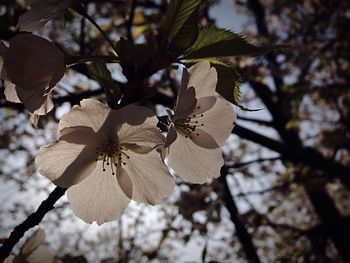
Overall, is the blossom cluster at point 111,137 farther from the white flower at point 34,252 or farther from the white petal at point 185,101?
the white flower at point 34,252

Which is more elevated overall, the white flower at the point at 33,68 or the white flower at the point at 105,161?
→ the white flower at the point at 33,68

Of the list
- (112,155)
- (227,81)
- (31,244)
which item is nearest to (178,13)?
(227,81)

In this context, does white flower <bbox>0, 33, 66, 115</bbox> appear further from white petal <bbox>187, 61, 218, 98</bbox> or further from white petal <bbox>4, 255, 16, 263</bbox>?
white petal <bbox>4, 255, 16, 263</bbox>

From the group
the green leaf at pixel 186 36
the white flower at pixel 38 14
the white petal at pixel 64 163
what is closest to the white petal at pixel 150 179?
the white petal at pixel 64 163

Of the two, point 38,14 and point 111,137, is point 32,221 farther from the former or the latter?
point 38,14

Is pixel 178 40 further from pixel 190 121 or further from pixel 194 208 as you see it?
pixel 194 208

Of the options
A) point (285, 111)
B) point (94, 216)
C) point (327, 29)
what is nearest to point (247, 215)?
point (285, 111)

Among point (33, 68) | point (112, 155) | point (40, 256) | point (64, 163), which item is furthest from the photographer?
point (40, 256)
